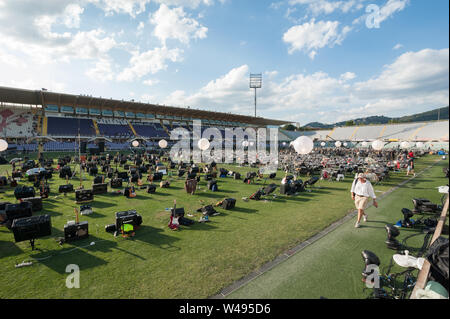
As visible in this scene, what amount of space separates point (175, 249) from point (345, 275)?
15.4ft

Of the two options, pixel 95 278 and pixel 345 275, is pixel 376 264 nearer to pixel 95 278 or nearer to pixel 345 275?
pixel 345 275

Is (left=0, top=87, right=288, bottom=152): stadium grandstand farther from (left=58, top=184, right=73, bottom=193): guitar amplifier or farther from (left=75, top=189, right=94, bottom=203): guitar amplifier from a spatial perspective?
(left=75, top=189, right=94, bottom=203): guitar amplifier

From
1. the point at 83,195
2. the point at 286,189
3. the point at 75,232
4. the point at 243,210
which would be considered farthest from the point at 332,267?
the point at 83,195

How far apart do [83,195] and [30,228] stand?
5161 millimetres

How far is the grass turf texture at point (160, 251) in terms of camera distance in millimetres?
4746

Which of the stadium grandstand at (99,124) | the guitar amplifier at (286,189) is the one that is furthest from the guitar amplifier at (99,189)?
the stadium grandstand at (99,124)

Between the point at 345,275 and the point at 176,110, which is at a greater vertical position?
the point at 176,110

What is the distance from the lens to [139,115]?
59.2 metres

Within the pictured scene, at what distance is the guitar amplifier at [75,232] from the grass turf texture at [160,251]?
0.21 meters

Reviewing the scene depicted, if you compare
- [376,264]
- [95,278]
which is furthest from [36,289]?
[376,264]

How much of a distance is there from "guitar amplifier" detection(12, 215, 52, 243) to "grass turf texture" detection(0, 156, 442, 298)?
0.44 meters
